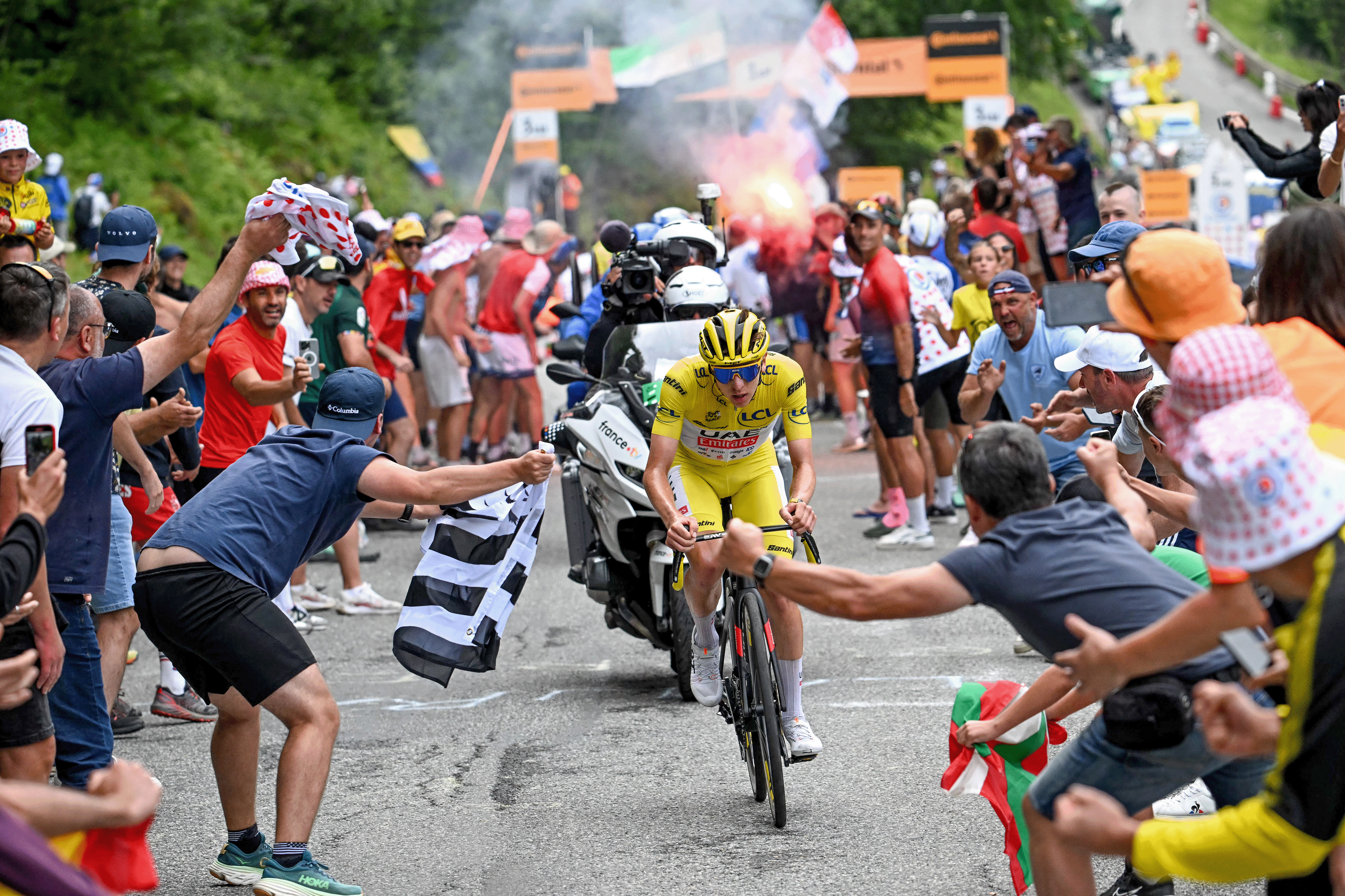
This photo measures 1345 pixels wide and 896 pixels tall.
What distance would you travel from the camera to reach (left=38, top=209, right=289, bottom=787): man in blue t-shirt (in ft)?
15.6

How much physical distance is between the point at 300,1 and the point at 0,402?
3637 centimetres

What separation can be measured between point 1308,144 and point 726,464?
4160mm

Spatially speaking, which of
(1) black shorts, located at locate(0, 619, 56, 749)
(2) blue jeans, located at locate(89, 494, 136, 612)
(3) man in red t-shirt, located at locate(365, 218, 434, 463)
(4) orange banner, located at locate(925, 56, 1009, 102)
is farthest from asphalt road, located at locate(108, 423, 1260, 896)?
(4) orange banner, located at locate(925, 56, 1009, 102)

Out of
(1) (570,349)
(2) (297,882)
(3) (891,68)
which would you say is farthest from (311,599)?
(3) (891,68)

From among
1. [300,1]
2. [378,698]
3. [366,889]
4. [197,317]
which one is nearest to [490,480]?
[197,317]

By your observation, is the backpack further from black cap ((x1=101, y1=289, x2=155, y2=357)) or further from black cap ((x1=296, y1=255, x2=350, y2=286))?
black cap ((x1=101, y1=289, x2=155, y2=357))

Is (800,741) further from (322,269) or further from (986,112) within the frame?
(986,112)

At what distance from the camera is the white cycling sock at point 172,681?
7492 millimetres

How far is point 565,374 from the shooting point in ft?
25.1

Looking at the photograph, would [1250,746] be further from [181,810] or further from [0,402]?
[181,810]

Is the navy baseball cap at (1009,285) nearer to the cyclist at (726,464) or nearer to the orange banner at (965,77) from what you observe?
the cyclist at (726,464)

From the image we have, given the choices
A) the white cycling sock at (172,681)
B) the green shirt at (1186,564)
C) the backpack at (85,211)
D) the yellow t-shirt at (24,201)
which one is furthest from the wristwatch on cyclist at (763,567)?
the backpack at (85,211)

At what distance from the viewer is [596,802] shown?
5.86 metres

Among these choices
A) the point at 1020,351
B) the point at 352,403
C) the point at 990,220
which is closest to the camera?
the point at 352,403
